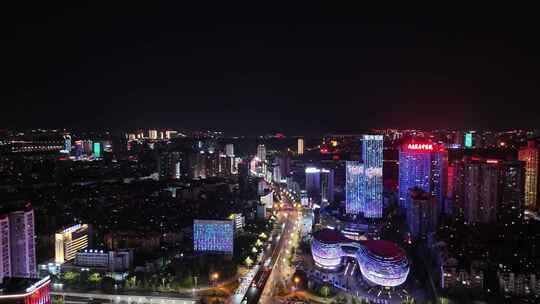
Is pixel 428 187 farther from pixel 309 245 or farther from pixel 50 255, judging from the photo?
pixel 50 255

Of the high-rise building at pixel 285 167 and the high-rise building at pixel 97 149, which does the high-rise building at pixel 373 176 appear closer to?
the high-rise building at pixel 285 167

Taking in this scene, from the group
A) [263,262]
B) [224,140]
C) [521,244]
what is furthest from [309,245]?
[224,140]

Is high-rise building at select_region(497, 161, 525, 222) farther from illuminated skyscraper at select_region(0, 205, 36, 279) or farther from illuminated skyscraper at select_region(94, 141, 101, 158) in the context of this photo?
illuminated skyscraper at select_region(94, 141, 101, 158)

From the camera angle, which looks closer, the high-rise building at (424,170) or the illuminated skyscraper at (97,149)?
the high-rise building at (424,170)

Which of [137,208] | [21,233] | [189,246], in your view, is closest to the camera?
[21,233]

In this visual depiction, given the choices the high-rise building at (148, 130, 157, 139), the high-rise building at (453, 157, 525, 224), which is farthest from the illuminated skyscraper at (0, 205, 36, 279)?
the high-rise building at (148, 130, 157, 139)

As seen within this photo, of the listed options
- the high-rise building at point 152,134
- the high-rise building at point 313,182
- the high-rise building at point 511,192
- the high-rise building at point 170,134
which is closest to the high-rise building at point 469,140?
the high-rise building at point 313,182

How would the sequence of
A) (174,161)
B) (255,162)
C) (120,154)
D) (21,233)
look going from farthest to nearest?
(255,162) < (120,154) < (174,161) < (21,233)
